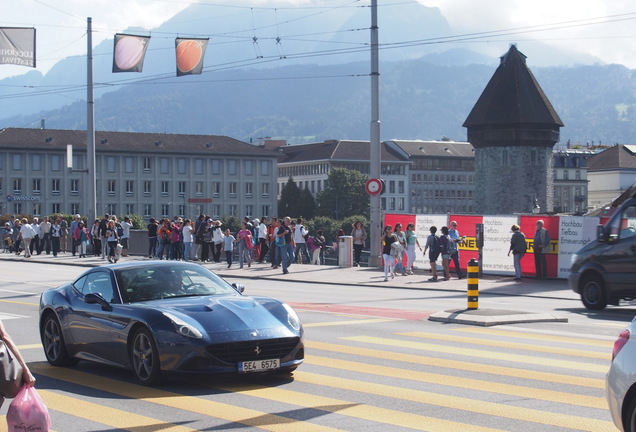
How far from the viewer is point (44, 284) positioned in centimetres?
2855

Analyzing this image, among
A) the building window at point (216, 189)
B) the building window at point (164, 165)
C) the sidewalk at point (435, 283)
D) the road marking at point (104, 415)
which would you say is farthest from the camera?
the building window at point (216, 189)

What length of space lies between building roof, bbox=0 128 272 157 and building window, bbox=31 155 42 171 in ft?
4.55

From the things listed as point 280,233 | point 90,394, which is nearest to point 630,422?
point 90,394

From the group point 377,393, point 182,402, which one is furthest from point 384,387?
point 182,402

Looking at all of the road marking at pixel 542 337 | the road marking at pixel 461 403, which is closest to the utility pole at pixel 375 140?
the road marking at pixel 542 337

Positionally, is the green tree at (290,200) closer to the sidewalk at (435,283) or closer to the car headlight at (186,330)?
the sidewalk at (435,283)

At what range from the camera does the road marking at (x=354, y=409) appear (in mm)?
8312

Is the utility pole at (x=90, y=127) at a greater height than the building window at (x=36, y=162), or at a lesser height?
lesser

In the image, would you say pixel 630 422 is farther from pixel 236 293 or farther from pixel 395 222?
pixel 395 222

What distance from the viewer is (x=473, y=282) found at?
17.9m

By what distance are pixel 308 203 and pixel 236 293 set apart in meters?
158

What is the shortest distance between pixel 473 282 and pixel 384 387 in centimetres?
787

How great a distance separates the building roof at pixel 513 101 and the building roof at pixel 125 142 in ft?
221

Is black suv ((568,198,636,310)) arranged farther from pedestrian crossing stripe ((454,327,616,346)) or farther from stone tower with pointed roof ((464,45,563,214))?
stone tower with pointed roof ((464,45,563,214))
